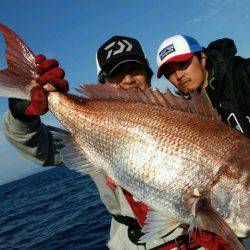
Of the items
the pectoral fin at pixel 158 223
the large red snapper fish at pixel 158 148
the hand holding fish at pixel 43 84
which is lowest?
the pectoral fin at pixel 158 223

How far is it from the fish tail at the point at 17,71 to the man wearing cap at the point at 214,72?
2367mm

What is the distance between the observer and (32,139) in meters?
4.02

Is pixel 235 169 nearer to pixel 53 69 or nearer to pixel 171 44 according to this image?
pixel 53 69

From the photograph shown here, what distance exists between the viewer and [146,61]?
4.93 meters

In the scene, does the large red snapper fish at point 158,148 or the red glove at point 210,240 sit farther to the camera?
the red glove at point 210,240

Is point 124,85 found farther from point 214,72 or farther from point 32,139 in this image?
point 214,72

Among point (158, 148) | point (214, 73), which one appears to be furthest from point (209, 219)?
point (214, 73)

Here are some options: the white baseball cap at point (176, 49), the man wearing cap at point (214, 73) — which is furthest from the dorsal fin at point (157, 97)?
the white baseball cap at point (176, 49)

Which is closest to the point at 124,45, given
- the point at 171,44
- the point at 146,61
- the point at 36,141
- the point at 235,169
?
the point at 146,61

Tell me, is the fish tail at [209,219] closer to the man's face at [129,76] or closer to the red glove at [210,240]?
the red glove at [210,240]

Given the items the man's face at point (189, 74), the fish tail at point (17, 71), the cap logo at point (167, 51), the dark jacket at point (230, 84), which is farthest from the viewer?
the cap logo at point (167, 51)

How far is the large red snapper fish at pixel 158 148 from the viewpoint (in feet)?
9.89

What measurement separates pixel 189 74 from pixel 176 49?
469mm

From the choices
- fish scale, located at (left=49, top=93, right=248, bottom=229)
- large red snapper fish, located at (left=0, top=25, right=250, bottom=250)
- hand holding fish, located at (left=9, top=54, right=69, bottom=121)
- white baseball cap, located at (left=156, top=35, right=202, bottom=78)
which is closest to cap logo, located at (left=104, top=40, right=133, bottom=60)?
white baseball cap, located at (left=156, top=35, right=202, bottom=78)
